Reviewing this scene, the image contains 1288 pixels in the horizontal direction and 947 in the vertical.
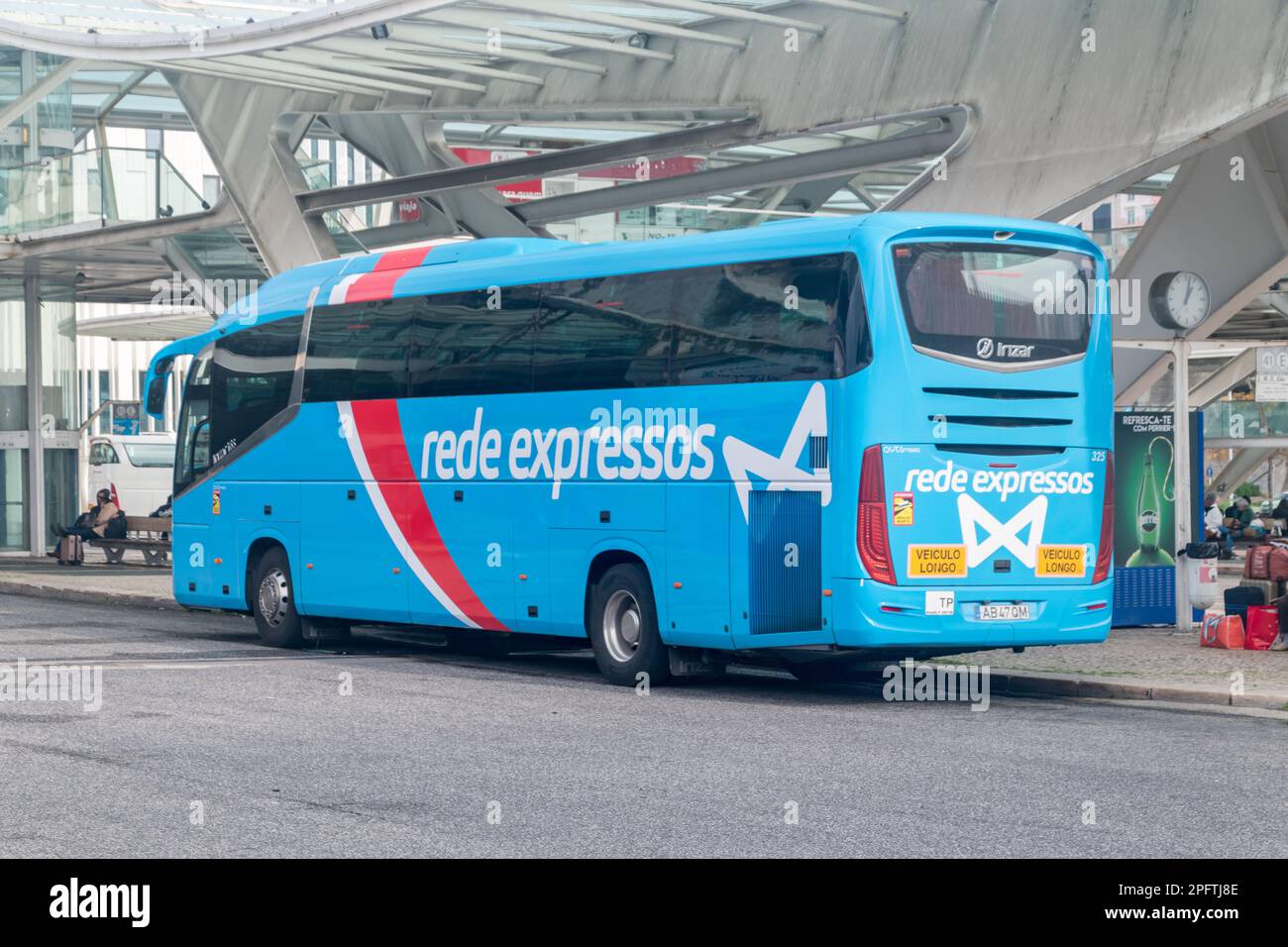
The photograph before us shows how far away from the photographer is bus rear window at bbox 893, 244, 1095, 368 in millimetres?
13953

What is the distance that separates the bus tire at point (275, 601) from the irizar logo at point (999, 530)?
24.9ft

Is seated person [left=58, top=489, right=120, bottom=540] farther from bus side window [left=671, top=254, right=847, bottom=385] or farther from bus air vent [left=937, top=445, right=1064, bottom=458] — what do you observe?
bus air vent [left=937, top=445, right=1064, bottom=458]

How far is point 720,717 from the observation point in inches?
525

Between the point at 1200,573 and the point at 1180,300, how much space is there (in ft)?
9.24

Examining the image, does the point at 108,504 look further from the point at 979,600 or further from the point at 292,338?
the point at 979,600

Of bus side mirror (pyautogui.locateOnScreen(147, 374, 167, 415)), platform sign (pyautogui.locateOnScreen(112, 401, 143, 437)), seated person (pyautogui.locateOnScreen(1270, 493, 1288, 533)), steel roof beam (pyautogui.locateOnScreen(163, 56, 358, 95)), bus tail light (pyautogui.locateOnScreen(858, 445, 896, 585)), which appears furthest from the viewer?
platform sign (pyautogui.locateOnScreen(112, 401, 143, 437))

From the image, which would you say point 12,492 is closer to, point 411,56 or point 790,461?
point 411,56

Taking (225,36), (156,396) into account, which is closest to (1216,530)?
(225,36)

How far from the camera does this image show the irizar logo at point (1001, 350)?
557 inches

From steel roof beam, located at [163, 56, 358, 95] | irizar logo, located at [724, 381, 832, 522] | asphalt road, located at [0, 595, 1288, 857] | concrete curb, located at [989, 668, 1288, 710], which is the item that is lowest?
concrete curb, located at [989, 668, 1288, 710]

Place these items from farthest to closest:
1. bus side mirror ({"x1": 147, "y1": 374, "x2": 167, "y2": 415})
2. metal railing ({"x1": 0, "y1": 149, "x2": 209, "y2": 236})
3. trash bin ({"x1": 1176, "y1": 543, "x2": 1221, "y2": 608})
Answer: metal railing ({"x1": 0, "y1": 149, "x2": 209, "y2": 236}), bus side mirror ({"x1": 147, "y1": 374, "x2": 167, "y2": 415}), trash bin ({"x1": 1176, "y1": 543, "x2": 1221, "y2": 608})

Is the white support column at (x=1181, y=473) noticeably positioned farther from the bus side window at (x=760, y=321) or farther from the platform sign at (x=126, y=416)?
the platform sign at (x=126, y=416)

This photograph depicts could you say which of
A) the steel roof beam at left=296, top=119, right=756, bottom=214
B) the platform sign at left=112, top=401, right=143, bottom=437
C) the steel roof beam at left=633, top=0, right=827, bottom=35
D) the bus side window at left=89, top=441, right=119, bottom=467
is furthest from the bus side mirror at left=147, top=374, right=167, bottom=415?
the platform sign at left=112, top=401, right=143, bottom=437

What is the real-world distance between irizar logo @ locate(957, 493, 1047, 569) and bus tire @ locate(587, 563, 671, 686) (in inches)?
102
